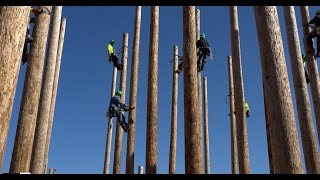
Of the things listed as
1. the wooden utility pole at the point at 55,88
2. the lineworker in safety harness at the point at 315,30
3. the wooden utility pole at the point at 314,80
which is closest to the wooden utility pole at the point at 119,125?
Answer: the wooden utility pole at the point at 55,88

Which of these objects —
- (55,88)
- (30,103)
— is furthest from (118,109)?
(30,103)

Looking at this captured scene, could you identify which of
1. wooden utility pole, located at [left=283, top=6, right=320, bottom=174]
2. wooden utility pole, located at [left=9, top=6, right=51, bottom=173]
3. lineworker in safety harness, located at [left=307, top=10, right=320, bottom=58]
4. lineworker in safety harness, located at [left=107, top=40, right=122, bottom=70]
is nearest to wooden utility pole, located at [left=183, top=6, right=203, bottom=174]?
wooden utility pole, located at [left=283, top=6, right=320, bottom=174]

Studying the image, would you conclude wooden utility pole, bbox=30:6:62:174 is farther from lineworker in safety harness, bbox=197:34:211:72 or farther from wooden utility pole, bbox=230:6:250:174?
lineworker in safety harness, bbox=197:34:211:72

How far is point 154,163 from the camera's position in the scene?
721 cm

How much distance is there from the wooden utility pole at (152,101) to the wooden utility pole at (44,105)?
6.81 feet

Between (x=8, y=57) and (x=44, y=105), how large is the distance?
5144 mm

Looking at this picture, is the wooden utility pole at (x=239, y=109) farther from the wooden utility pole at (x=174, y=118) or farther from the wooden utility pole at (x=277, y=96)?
the wooden utility pole at (x=277, y=96)

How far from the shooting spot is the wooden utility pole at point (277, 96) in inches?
127

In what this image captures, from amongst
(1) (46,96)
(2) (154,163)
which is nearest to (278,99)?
(2) (154,163)

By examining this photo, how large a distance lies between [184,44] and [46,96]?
318 centimetres

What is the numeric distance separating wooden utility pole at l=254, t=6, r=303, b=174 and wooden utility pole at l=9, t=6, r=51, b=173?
3751mm

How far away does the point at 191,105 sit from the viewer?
19.5ft

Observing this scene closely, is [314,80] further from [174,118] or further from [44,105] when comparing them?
[44,105]
